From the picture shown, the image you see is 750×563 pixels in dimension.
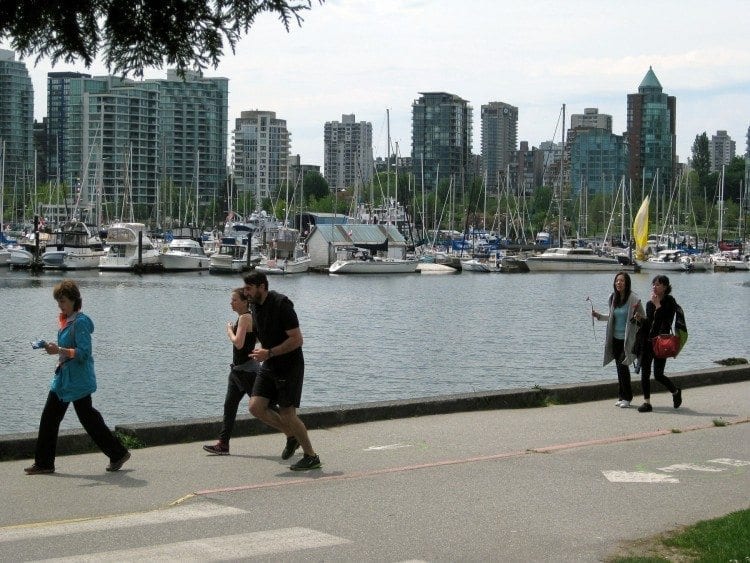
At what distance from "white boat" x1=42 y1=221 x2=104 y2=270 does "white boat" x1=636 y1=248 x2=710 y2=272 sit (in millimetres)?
53674

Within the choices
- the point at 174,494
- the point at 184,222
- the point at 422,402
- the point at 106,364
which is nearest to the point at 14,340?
the point at 106,364

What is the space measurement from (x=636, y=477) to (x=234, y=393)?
4129 mm

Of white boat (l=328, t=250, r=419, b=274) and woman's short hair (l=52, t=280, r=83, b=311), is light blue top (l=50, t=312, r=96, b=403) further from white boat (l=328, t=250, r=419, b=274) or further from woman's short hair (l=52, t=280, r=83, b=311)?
white boat (l=328, t=250, r=419, b=274)

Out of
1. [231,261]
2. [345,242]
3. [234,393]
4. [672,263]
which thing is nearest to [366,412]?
[234,393]

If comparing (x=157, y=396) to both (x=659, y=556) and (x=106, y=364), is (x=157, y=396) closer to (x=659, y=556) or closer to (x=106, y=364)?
(x=106, y=364)

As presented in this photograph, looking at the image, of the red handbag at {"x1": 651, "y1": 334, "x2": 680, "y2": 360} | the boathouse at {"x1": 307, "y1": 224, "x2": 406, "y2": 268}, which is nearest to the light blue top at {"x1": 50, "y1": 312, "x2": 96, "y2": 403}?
the red handbag at {"x1": 651, "y1": 334, "x2": 680, "y2": 360}

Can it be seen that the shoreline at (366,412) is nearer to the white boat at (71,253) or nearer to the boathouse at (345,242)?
the white boat at (71,253)

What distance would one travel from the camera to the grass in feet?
28.4

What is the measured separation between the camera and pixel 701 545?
906 cm

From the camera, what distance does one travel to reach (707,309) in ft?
239

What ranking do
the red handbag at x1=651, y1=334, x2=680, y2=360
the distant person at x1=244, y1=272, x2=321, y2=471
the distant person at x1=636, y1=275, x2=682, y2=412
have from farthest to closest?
the distant person at x1=636, y1=275, x2=682, y2=412 < the red handbag at x1=651, y1=334, x2=680, y2=360 < the distant person at x1=244, y1=272, x2=321, y2=471

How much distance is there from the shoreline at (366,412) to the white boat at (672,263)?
10703cm

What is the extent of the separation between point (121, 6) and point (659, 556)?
5.22 m

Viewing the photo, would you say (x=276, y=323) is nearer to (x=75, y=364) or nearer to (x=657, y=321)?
(x=75, y=364)
